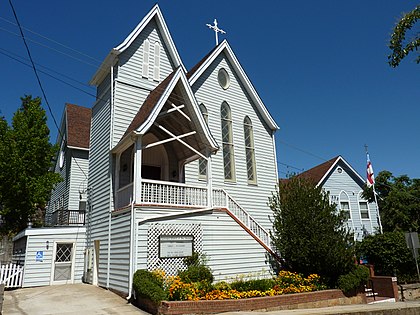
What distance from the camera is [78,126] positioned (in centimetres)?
2700

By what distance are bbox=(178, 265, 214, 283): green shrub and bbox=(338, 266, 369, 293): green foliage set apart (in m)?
5.52

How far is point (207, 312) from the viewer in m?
10.1

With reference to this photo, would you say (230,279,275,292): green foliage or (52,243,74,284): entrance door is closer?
(230,279,275,292): green foliage

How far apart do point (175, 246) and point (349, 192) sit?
2356 centimetres

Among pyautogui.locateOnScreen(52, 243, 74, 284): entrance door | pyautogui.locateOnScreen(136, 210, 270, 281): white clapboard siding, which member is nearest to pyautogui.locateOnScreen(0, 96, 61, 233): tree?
pyautogui.locateOnScreen(52, 243, 74, 284): entrance door

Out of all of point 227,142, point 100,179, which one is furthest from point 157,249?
point 227,142

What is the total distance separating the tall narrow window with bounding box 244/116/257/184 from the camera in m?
20.6

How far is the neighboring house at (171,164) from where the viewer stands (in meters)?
12.9

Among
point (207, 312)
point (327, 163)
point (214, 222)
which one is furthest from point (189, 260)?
point (327, 163)

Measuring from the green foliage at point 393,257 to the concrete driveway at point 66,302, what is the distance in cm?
1330

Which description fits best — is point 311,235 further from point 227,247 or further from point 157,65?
point 157,65

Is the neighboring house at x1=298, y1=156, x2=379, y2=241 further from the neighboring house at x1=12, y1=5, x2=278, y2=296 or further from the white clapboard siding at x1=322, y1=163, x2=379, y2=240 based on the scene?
the neighboring house at x1=12, y1=5, x2=278, y2=296

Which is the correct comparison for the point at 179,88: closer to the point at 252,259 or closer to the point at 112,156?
the point at 112,156

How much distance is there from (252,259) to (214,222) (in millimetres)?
2448
